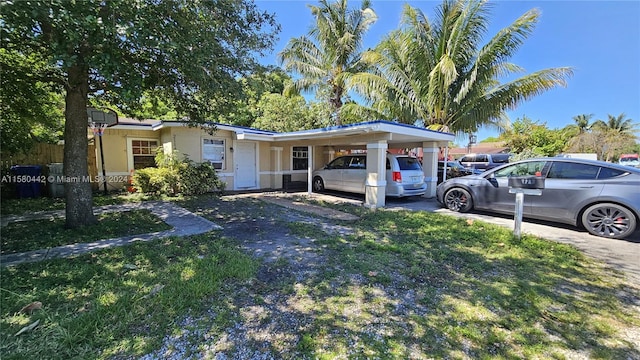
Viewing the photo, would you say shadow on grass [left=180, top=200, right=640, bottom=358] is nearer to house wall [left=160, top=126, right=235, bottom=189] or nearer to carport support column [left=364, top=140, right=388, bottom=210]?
carport support column [left=364, top=140, right=388, bottom=210]

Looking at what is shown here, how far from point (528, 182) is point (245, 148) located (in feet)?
31.9

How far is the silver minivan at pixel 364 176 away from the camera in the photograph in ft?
28.4

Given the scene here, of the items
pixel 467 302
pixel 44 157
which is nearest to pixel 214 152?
pixel 44 157

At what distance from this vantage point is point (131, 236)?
5.07 meters

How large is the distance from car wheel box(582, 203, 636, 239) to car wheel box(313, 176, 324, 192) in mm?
7845

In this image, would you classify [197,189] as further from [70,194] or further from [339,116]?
[339,116]

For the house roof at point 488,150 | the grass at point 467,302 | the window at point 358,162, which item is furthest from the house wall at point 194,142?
the house roof at point 488,150

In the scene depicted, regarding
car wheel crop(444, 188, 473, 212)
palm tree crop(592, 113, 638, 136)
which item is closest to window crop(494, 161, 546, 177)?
car wheel crop(444, 188, 473, 212)

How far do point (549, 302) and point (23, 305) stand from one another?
5.55 meters

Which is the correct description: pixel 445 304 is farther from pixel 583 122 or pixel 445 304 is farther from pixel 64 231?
pixel 583 122

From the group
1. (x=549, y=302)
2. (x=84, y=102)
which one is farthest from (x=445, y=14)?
(x=84, y=102)

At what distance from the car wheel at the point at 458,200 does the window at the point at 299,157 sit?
716cm

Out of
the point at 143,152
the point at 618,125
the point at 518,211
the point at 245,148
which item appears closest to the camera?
the point at 518,211

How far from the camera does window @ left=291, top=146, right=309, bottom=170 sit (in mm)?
13055
